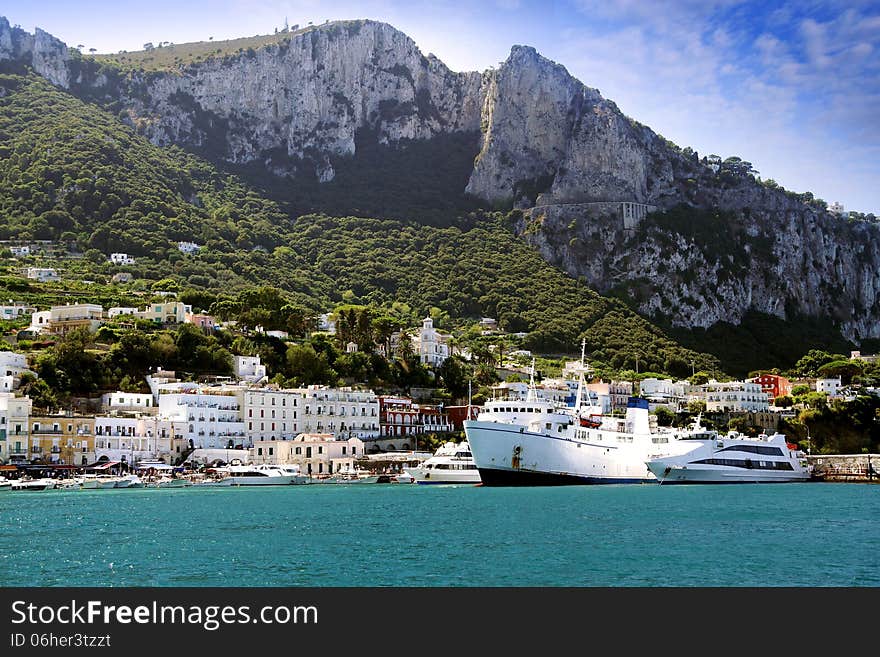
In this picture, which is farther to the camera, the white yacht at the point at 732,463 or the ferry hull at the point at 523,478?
the white yacht at the point at 732,463

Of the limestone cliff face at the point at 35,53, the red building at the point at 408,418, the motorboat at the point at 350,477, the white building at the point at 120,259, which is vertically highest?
the limestone cliff face at the point at 35,53

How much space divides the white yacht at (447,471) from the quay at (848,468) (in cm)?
2859

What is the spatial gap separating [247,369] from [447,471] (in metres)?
29.0

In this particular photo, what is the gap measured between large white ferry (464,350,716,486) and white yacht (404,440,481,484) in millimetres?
5162

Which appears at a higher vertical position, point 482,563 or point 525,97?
point 525,97

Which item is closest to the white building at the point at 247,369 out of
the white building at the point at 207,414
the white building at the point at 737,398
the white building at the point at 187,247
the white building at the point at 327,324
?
Answer: the white building at the point at 207,414

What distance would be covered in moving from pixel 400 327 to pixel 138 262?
3844 centimetres

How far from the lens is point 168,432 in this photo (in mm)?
89625

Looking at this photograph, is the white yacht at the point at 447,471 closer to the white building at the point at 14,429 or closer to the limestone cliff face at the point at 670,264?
the white building at the point at 14,429

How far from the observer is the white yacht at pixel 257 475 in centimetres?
8138

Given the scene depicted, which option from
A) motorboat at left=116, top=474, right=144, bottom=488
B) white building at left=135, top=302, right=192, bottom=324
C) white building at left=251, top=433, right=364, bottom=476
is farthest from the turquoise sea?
white building at left=135, top=302, right=192, bottom=324

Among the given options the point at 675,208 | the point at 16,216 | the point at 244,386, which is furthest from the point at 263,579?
the point at 675,208

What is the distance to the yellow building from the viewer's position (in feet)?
270

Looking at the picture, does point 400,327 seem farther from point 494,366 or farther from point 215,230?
point 215,230
